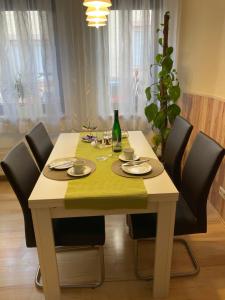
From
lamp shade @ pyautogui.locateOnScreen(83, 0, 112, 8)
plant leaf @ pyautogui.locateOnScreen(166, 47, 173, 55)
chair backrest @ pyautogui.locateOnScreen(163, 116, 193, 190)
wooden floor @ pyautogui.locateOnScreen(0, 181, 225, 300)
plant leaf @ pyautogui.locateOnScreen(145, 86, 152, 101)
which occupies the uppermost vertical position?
lamp shade @ pyautogui.locateOnScreen(83, 0, 112, 8)

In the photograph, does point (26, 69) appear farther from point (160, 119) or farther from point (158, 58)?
point (160, 119)

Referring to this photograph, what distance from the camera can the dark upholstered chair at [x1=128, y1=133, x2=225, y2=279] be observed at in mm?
1382

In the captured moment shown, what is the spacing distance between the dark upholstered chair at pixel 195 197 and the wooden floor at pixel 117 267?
1.34 ft

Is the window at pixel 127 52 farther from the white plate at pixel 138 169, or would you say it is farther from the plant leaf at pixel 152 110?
the white plate at pixel 138 169

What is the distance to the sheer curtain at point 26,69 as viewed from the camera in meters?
2.64

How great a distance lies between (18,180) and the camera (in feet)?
4.48

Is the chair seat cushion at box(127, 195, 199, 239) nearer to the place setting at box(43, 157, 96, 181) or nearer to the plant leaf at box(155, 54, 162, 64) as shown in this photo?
the place setting at box(43, 157, 96, 181)

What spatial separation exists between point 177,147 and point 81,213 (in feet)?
3.27

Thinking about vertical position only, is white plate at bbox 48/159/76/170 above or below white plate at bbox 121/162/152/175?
above

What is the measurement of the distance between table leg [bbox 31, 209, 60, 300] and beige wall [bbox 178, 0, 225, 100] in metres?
1.86

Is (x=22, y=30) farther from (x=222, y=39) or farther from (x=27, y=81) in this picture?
(x=222, y=39)

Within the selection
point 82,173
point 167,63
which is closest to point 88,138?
point 82,173

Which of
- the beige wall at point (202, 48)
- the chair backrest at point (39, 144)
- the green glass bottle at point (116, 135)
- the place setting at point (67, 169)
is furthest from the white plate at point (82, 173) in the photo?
the beige wall at point (202, 48)

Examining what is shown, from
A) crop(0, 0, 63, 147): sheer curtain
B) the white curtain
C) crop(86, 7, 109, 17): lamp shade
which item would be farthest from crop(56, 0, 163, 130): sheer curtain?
crop(86, 7, 109, 17): lamp shade
